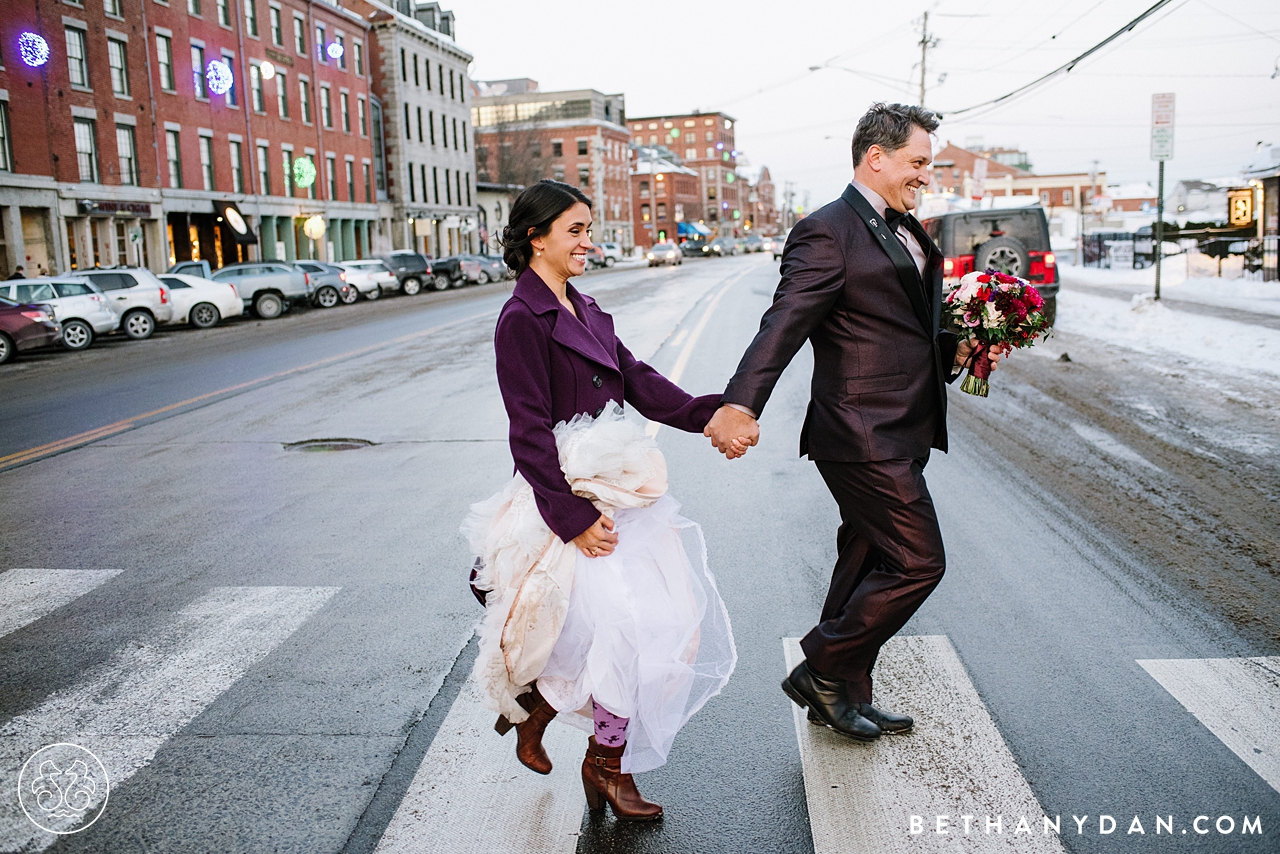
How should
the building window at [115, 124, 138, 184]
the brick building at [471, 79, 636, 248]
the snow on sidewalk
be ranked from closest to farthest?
the snow on sidewalk → the building window at [115, 124, 138, 184] → the brick building at [471, 79, 636, 248]

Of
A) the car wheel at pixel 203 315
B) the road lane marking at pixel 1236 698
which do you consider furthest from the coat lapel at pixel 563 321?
the car wheel at pixel 203 315

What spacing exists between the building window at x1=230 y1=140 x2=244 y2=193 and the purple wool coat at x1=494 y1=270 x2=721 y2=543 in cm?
4061

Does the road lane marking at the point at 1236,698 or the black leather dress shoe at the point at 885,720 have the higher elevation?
the black leather dress shoe at the point at 885,720

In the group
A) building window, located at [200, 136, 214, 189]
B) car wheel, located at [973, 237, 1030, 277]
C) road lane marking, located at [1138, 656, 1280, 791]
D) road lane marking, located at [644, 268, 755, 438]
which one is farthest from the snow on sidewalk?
building window, located at [200, 136, 214, 189]

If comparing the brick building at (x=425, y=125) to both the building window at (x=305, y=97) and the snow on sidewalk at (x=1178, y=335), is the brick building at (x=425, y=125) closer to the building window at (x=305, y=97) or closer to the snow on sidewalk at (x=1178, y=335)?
the building window at (x=305, y=97)

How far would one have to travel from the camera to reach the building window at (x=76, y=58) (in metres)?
30.8

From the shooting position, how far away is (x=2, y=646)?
179 inches

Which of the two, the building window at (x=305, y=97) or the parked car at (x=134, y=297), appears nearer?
the parked car at (x=134, y=297)

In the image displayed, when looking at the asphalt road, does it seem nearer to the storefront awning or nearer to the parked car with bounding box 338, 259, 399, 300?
the parked car with bounding box 338, 259, 399, 300

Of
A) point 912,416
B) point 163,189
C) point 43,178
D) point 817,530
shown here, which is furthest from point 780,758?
point 163,189

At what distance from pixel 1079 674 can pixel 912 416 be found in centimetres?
146

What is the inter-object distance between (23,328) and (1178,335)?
65.9 feet

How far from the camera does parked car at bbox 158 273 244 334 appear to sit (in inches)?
966

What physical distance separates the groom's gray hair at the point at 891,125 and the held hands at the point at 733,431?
1015mm
